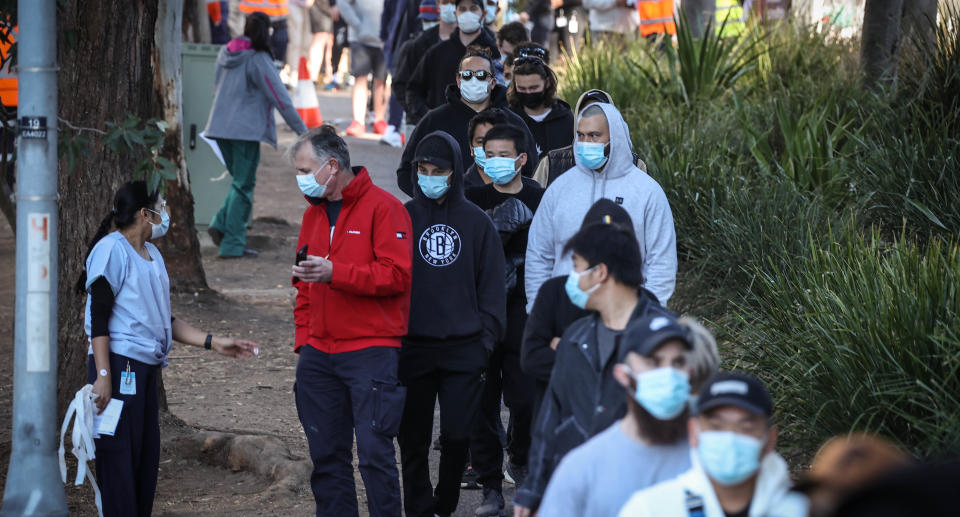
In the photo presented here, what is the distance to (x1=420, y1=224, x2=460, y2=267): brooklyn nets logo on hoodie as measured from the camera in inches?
239

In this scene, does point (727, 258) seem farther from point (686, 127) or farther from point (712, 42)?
point (712, 42)

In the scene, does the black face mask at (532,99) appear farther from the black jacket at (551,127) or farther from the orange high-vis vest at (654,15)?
the orange high-vis vest at (654,15)

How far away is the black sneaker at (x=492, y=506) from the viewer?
20.9 ft

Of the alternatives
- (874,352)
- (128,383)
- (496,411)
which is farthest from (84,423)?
(874,352)

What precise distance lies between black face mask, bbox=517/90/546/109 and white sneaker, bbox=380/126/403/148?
8838 millimetres

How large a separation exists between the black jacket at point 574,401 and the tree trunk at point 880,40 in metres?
7.18

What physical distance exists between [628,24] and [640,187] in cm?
1268

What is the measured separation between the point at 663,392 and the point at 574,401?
29.6 inches

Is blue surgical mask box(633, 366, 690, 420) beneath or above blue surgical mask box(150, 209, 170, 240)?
beneath

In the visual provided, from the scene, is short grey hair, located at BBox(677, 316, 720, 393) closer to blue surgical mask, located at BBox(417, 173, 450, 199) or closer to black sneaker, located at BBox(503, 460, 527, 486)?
blue surgical mask, located at BBox(417, 173, 450, 199)

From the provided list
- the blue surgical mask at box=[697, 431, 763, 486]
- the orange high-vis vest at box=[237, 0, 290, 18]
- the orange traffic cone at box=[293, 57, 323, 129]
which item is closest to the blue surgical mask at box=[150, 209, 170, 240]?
the blue surgical mask at box=[697, 431, 763, 486]

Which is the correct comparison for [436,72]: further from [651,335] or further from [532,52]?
[651,335]

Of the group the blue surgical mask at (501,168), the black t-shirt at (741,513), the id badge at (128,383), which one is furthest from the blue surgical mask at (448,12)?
the black t-shirt at (741,513)

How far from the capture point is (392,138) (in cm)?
1706
